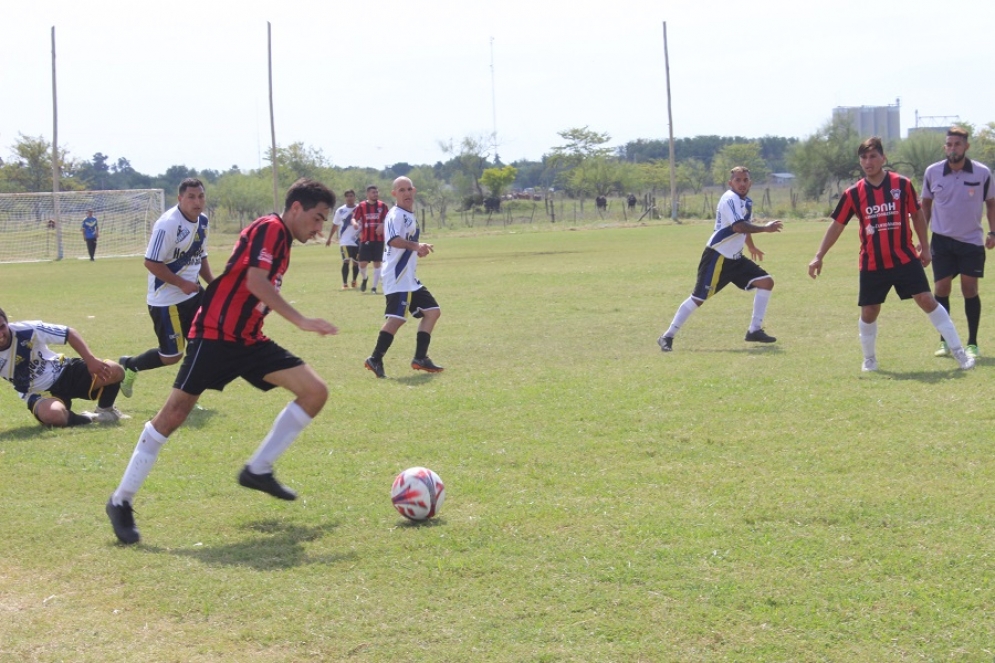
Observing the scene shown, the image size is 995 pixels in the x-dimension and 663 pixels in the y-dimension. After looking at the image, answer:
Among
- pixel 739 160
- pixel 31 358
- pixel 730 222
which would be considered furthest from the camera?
pixel 739 160

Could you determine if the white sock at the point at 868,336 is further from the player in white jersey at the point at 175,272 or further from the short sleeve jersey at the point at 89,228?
the short sleeve jersey at the point at 89,228

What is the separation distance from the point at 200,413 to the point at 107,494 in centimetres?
244

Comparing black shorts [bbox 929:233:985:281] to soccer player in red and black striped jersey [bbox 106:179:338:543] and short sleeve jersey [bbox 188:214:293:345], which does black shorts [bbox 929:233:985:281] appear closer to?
soccer player in red and black striped jersey [bbox 106:179:338:543]

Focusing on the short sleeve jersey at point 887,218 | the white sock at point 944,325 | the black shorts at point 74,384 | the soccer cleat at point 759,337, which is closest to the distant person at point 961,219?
the white sock at point 944,325

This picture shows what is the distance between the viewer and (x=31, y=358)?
8461 millimetres

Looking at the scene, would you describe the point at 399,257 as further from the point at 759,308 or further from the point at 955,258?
the point at 955,258

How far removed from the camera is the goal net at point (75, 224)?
41.1 metres

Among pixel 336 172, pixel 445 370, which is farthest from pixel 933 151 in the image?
pixel 445 370

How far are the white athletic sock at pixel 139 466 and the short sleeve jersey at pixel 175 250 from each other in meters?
3.10

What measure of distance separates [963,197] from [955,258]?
61 cm

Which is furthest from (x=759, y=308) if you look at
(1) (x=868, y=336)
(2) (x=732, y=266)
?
(1) (x=868, y=336)

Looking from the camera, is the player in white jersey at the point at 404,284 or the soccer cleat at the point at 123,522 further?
the player in white jersey at the point at 404,284

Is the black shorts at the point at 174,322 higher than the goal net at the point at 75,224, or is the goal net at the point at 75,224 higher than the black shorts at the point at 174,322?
the goal net at the point at 75,224

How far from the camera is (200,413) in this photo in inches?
353
